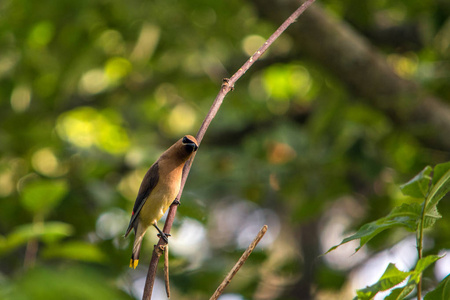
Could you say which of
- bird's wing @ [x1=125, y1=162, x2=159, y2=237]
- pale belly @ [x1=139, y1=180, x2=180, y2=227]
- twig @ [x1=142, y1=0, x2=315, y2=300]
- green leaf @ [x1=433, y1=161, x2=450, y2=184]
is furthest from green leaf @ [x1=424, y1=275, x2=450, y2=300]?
bird's wing @ [x1=125, y1=162, x2=159, y2=237]

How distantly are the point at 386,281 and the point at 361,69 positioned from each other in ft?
11.1

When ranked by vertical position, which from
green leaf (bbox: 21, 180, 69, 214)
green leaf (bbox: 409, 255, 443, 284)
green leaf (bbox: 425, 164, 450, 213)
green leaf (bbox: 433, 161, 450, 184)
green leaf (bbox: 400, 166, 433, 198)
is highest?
green leaf (bbox: 21, 180, 69, 214)

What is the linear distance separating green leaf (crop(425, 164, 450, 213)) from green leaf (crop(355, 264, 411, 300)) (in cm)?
25

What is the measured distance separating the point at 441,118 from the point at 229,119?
240 centimetres

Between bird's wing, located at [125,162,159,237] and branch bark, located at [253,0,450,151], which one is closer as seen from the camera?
bird's wing, located at [125,162,159,237]

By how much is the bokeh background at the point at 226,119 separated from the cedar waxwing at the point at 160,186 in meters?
0.37

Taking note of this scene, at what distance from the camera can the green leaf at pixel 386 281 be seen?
1.65 meters

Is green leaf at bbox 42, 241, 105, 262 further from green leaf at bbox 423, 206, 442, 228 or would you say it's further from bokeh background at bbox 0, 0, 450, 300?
green leaf at bbox 423, 206, 442, 228

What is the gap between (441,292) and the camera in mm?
1716

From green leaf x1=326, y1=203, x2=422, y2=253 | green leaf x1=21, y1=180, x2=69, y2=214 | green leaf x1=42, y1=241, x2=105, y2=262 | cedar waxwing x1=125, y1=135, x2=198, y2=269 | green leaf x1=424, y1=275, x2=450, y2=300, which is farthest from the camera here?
green leaf x1=21, y1=180, x2=69, y2=214

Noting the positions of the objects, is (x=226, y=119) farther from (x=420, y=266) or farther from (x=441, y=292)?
(x=420, y=266)

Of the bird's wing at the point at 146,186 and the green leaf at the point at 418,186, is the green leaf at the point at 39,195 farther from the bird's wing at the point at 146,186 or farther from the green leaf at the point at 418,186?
the green leaf at the point at 418,186

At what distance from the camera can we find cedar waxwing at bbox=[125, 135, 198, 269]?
303 centimetres

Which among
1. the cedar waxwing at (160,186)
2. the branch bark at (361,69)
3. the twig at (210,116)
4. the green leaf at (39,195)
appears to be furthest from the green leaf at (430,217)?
the branch bark at (361,69)
